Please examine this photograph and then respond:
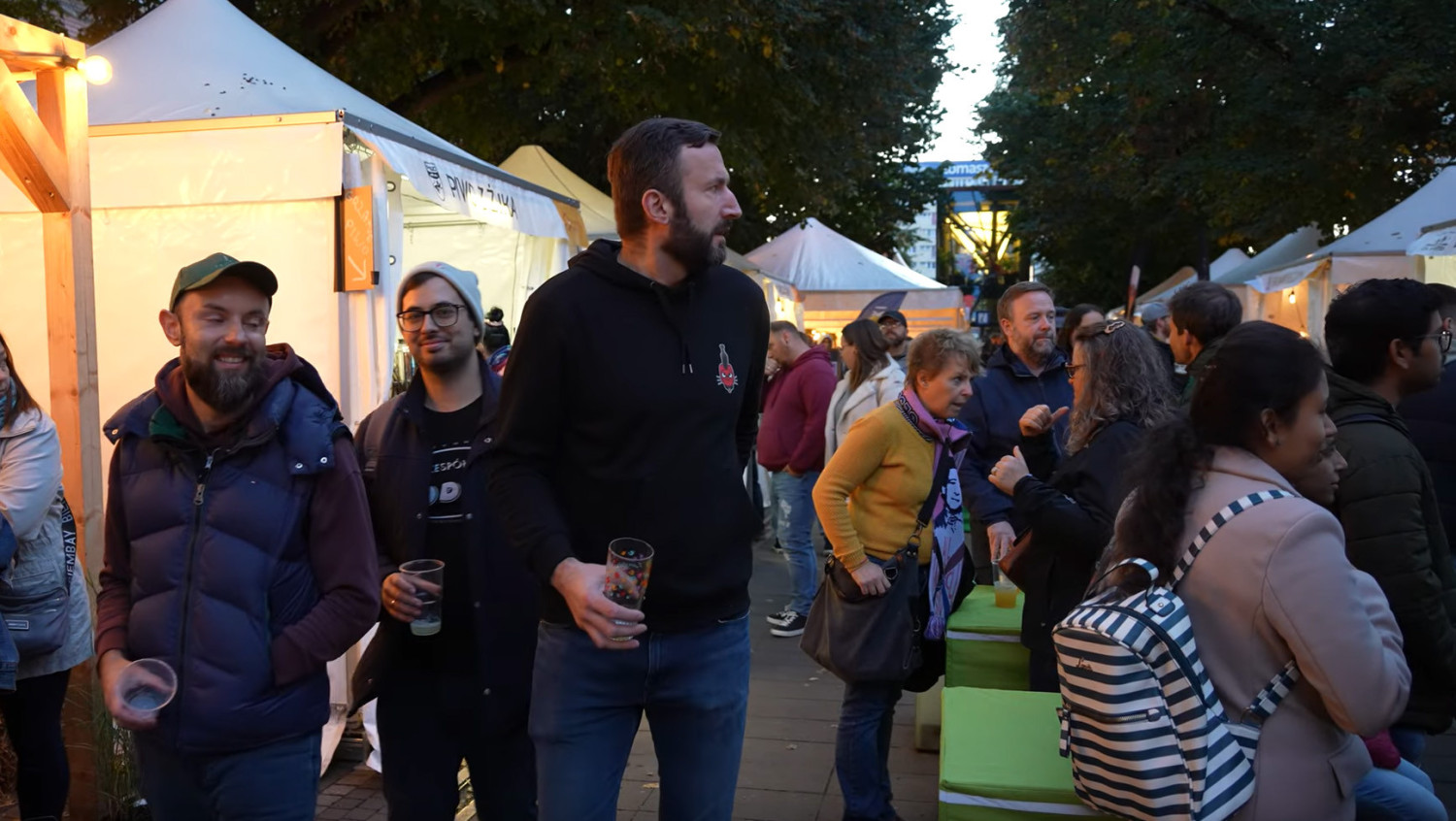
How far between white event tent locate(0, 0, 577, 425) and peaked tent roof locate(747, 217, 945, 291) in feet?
35.4

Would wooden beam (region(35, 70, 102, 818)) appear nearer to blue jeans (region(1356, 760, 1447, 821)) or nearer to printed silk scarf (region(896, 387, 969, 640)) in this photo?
printed silk scarf (region(896, 387, 969, 640))

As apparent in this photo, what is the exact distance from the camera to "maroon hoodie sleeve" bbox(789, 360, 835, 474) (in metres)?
8.04

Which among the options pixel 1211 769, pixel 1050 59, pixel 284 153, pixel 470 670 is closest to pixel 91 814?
pixel 470 670

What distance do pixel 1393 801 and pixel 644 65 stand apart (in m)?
10.8

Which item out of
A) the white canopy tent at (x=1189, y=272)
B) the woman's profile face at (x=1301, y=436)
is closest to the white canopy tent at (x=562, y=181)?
the woman's profile face at (x=1301, y=436)

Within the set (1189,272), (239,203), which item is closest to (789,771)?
(239,203)

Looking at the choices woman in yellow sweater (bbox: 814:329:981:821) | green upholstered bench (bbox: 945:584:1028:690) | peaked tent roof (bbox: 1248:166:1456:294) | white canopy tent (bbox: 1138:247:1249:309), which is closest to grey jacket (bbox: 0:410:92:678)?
woman in yellow sweater (bbox: 814:329:981:821)

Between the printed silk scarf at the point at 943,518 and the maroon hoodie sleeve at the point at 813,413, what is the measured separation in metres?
3.27

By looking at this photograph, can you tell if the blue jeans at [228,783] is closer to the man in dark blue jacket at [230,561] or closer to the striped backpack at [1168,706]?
the man in dark blue jacket at [230,561]

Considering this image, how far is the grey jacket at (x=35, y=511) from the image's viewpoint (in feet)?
11.4

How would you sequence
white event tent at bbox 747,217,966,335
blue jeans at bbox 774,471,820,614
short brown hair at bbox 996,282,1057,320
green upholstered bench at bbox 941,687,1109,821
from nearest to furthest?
green upholstered bench at bbox 941,687,1109,821
short brown hair at bbox 996,282,1057,320
blue jeans at bbox 774,471,820,614
white event tent at bbox 747,217,966,335

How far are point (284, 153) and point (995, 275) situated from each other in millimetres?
54775

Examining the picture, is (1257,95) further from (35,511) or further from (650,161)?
(35,511)

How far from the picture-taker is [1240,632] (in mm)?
2434
